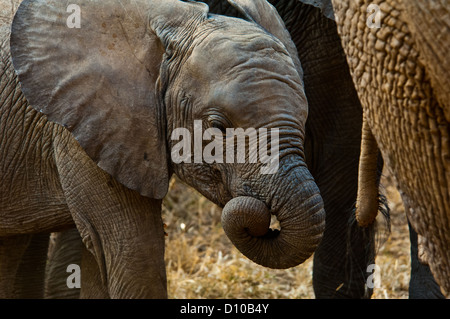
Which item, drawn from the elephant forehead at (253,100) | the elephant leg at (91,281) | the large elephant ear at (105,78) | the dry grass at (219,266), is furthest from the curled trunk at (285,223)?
the dry grass at (219,266)

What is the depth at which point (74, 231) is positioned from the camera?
3852 millimetres

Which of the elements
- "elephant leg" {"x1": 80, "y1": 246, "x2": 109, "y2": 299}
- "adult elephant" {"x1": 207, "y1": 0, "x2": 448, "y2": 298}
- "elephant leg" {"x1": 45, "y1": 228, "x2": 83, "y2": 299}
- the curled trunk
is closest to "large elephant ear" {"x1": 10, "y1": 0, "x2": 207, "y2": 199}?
the curled trunk

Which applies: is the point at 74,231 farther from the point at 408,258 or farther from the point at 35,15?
the point at 408,258

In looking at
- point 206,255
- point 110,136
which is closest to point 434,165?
point 110,136

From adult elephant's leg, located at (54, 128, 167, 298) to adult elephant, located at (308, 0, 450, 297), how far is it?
0.99 meters

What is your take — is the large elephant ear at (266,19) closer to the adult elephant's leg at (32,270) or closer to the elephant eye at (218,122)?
the elephant eye at (218,122)

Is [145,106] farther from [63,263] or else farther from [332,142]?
[63,263]

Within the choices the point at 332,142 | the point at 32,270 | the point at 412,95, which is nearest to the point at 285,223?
the point at 412,95

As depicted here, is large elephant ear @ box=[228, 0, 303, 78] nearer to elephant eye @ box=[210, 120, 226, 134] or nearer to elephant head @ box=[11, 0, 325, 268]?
elephant head @ box=[11, 0, 325, 268]

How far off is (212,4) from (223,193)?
117cm

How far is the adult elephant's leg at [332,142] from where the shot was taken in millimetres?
3613

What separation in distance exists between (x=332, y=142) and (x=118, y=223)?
123cm

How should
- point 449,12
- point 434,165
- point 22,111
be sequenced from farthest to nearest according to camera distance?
1. point 22,111
2. point 434,165
3. point 449,12

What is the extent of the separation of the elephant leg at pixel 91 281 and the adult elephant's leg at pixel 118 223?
1.42ft
